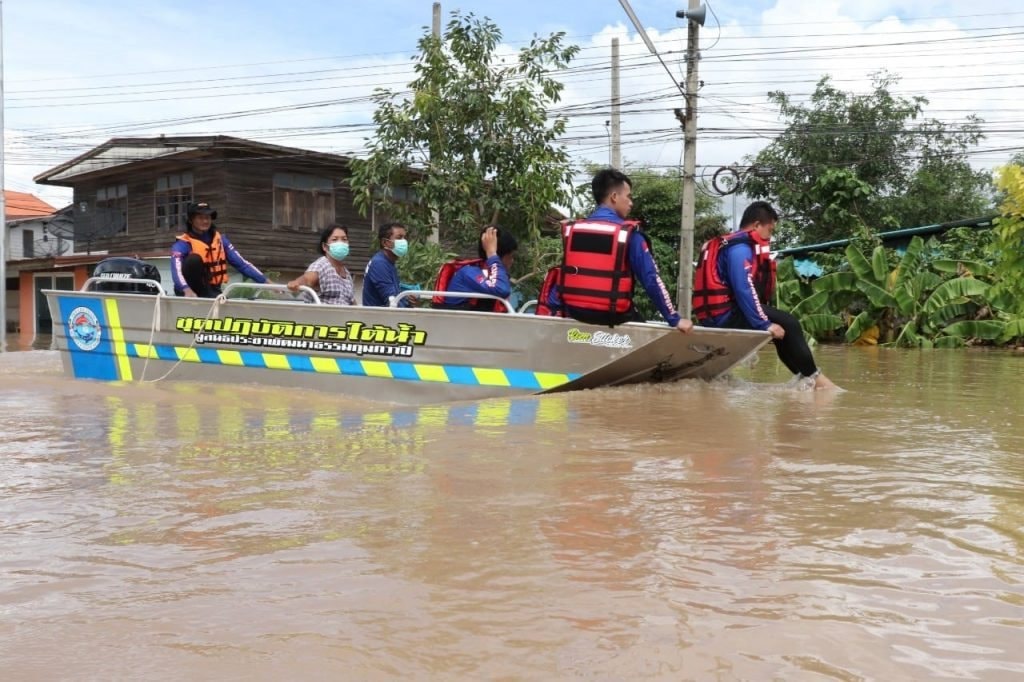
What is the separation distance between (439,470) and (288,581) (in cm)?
155

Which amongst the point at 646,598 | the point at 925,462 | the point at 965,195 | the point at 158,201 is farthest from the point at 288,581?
the point at 965,195

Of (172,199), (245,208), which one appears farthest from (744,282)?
(172,199)

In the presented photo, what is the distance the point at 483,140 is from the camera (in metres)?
12.3

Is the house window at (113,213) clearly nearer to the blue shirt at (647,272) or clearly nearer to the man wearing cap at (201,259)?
the man wearing cap at (201,259)

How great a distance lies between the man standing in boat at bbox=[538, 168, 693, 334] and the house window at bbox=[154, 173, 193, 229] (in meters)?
21.1

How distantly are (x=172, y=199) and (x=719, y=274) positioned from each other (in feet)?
71.9

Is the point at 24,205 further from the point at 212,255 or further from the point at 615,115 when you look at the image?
the point at 212,255

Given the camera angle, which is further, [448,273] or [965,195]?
[965,195]

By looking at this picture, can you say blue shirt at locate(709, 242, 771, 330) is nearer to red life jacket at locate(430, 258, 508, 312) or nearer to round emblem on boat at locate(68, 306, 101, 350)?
red life jacket at locate(430, 258, 508, 312)

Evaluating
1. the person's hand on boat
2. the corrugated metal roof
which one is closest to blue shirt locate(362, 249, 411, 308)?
the person's hand on boat

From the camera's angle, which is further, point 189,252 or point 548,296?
point 189,252

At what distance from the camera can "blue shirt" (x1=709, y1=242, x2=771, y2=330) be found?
712 centimetres

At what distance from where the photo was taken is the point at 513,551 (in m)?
2.92

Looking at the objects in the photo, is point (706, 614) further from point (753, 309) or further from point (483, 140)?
point (483, 140)
